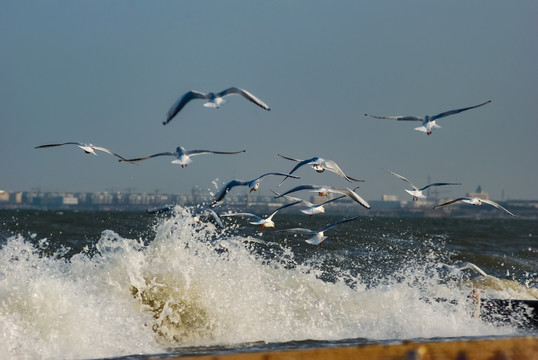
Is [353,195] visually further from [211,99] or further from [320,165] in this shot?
[211,99]

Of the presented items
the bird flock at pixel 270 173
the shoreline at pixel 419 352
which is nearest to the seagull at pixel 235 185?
the bird flock at pixel 270 173

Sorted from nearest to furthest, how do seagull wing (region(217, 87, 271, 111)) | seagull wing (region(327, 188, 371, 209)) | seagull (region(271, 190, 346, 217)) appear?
seagull wing (region(217, 87, 271, 111)), seagull wing (region(327, 188, 371, 209)), seagull (region(271, 190, 346, 217))

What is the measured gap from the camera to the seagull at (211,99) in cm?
918

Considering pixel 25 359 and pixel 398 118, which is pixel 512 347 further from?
pixel 398 118

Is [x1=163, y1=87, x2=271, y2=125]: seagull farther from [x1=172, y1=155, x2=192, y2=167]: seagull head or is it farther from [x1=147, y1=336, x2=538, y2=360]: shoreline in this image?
[x1=147, y1=336, x2=538, y2=360]: shoreline

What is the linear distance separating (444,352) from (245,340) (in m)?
4.23

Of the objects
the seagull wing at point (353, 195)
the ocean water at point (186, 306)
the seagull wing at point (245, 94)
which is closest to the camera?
the ocean water at point (186, 306)

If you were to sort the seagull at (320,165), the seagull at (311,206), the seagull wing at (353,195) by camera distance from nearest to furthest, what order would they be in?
the seagull wing at (353,195) < the seagull at (320,165) < the seagull at (311,206)

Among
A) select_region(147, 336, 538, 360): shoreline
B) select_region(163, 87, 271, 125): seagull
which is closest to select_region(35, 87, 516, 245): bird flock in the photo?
select_region(163, 87, 271, 125): seagull

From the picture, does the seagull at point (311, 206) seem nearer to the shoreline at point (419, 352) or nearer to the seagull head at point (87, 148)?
the seagull head at point (87, 148)

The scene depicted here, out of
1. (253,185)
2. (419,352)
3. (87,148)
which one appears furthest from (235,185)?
(419,352)

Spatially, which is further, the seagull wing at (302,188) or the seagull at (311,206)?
the seagull at (311,206)

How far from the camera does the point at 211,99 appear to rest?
9.80 metres

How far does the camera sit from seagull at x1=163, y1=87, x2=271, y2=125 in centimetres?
918
